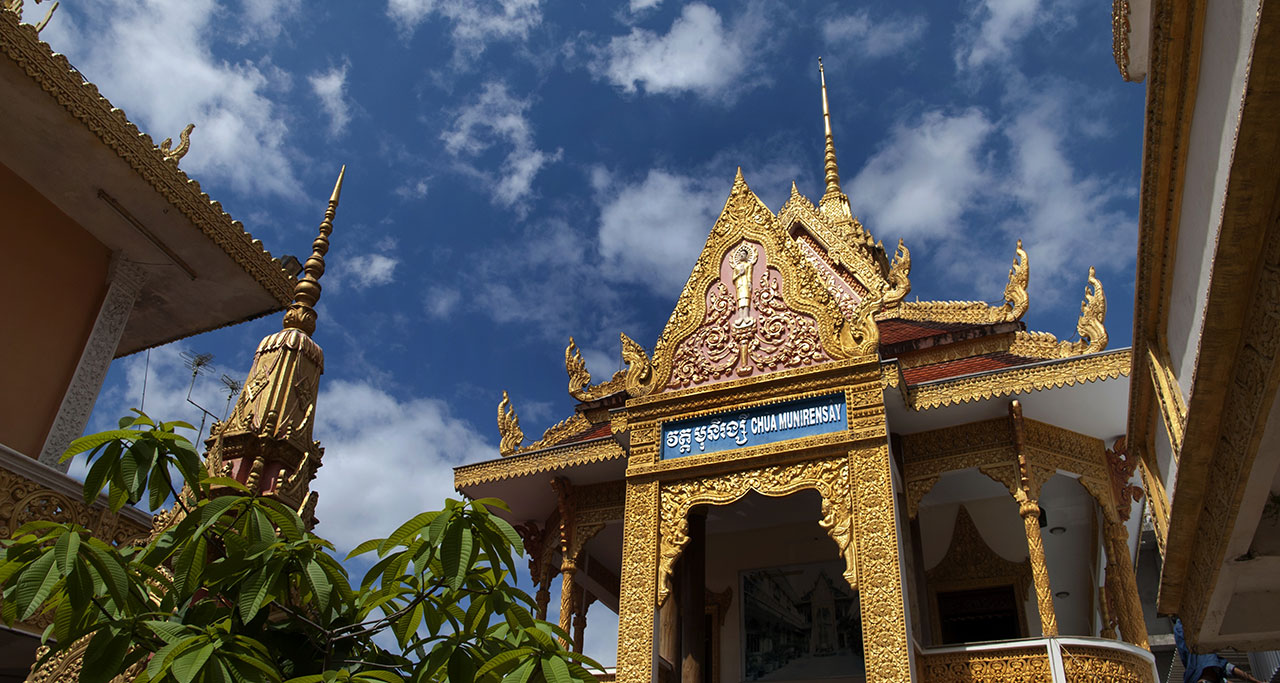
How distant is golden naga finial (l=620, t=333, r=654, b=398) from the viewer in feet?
26.8

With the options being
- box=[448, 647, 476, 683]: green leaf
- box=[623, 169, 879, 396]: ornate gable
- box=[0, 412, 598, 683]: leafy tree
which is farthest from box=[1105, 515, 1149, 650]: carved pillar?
box=[448, 647, 476, 683]: green leaf

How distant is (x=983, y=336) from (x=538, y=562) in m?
5.75

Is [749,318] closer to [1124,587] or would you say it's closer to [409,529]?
[1124,587]

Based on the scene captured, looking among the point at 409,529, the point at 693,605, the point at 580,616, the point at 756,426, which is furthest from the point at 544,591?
the point at 409,529

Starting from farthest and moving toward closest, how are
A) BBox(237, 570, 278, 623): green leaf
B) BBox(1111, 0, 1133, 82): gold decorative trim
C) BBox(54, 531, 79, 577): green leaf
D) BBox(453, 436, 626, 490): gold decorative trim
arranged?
BBox(453, 436, 626, 490): gold decorative trim
BBox(1111, 0, 1133, 82): gold decorative trim
BBox(237, 570, 278, 623): green leaf
BBox(54, 531, 79, 577): green leaf

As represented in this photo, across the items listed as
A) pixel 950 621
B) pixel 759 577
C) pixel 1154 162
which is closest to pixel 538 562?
pixel 759 577

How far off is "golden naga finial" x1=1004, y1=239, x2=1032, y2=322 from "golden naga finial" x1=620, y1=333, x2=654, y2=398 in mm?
4359

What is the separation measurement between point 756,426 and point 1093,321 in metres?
3.39

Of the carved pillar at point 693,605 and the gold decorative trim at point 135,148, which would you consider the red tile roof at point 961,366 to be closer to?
the carved pillar at point 693,605

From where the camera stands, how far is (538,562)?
991cm

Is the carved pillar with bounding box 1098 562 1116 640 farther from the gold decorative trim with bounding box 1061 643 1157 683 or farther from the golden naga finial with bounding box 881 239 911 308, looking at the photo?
the golden naga finial with bounding box 881 239 911 308

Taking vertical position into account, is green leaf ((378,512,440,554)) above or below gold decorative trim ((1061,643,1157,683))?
below

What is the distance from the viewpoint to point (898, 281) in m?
9.09

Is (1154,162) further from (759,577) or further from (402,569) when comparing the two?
(759,577)
